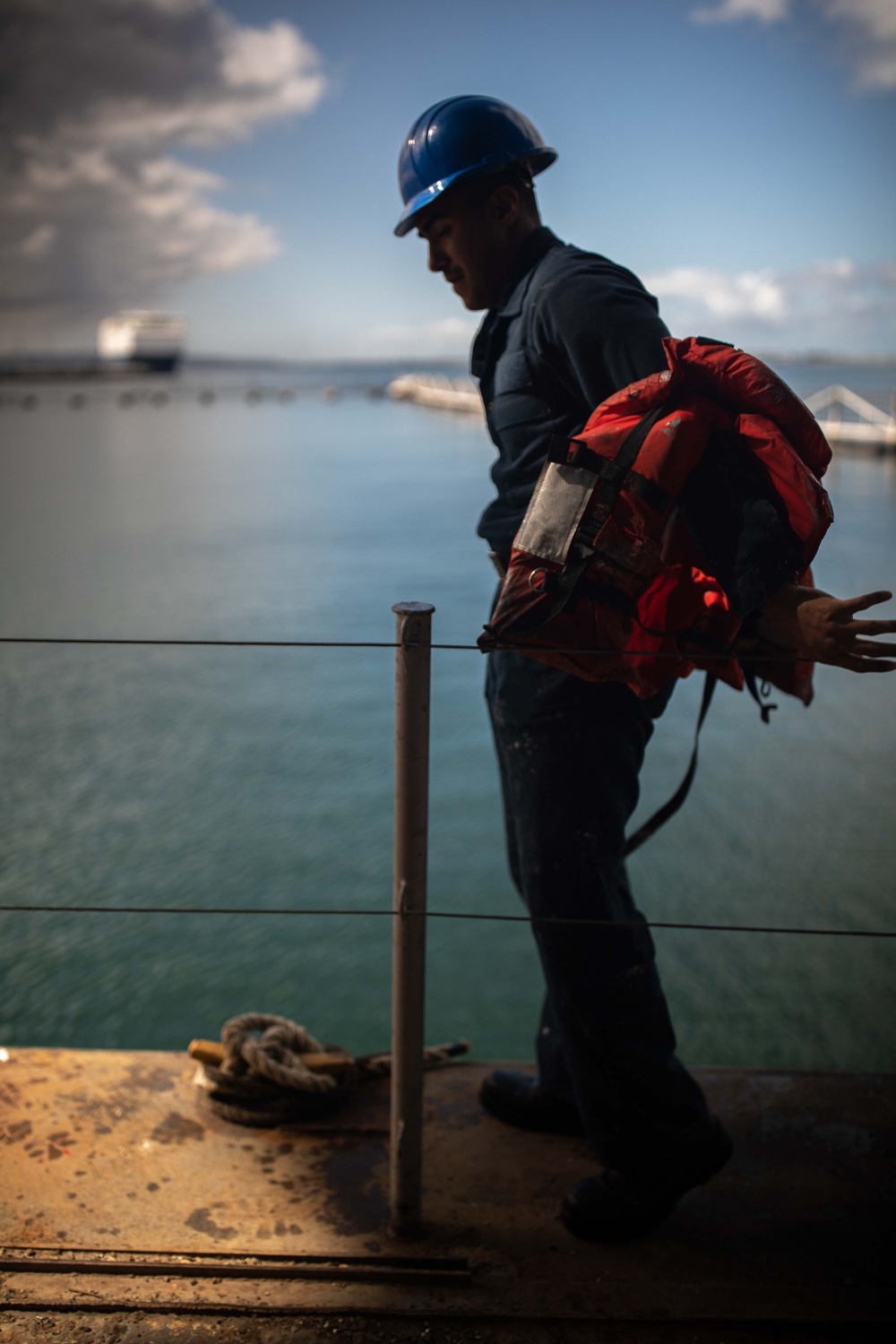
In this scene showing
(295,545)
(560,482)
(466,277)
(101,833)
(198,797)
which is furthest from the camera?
(295,545)

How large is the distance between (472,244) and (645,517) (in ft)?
1.64

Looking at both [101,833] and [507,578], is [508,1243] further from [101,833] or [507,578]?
[101,833]

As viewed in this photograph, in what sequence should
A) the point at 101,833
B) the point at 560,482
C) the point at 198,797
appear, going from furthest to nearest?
the point at 198,797 → the point at 101,833 → the point at 560,482

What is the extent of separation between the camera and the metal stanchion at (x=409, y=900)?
1.13m

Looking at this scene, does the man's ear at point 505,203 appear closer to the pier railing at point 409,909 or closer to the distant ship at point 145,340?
the pier railing at point 409,909

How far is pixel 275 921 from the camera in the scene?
143 inches

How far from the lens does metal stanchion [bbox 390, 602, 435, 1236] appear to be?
1131mm

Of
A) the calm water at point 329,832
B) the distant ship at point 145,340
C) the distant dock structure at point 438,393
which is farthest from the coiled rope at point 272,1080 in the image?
the distant ship at point 145,340

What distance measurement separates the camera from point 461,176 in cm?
130

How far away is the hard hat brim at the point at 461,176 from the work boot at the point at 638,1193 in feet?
3.88

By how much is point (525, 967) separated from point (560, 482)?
2.53 metres

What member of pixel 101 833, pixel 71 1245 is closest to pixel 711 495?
pixel 71 1245

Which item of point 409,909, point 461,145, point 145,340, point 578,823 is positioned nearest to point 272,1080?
point 409,909

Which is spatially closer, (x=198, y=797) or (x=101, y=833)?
(x=101, y=833)
